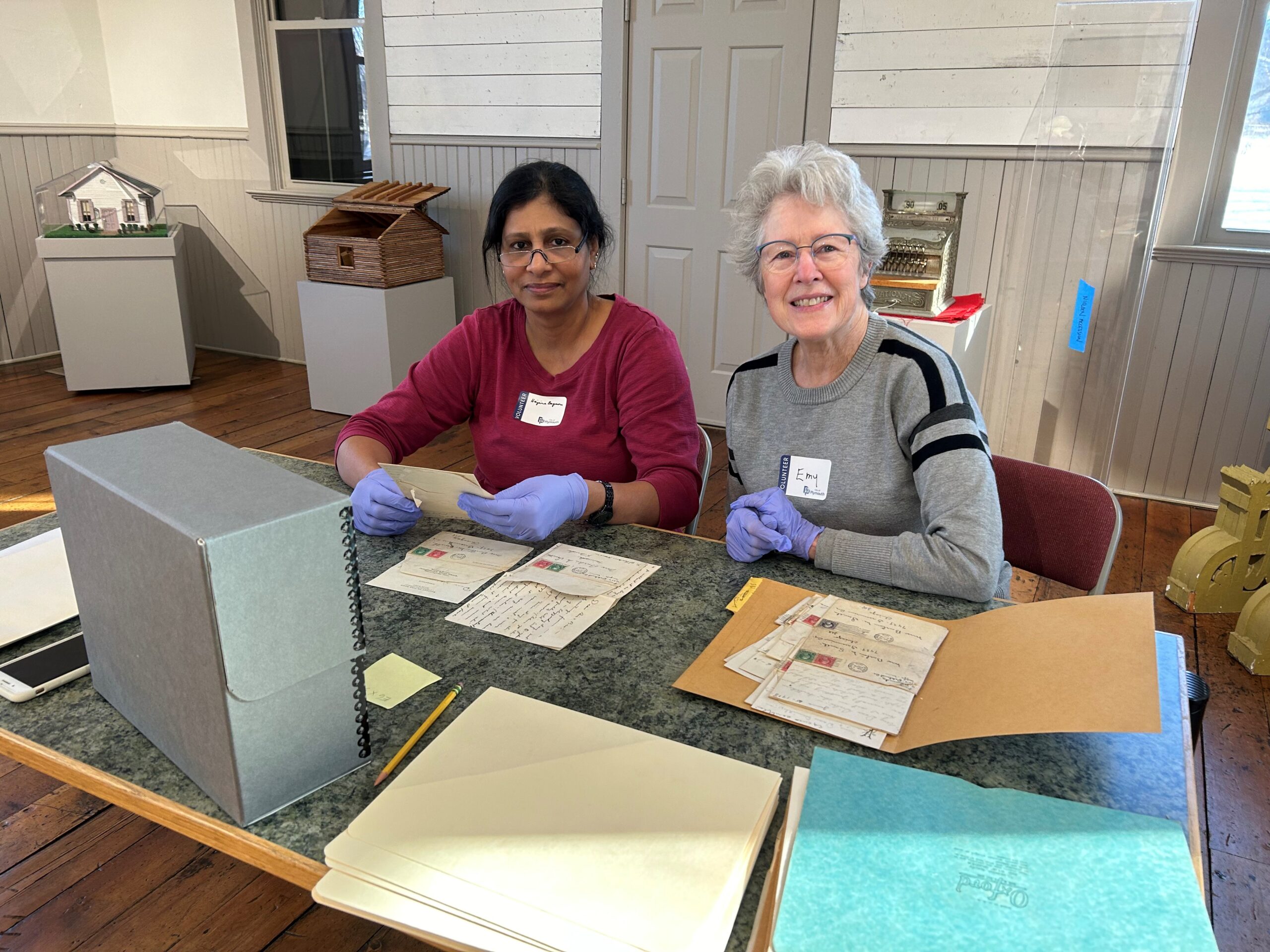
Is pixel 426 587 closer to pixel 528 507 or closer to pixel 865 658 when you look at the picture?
pixel 528 507

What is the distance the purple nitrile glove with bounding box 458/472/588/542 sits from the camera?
1283 mm

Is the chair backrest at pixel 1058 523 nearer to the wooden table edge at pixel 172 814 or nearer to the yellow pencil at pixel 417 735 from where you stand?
the yellow pencil at pixel 417 735

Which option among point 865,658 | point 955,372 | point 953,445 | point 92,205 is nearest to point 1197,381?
point 955,372

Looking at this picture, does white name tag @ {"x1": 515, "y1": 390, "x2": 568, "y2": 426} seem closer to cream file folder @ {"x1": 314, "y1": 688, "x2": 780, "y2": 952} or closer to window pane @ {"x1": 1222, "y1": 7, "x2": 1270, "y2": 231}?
cream file folder @ {"x1": 314, "y1": 688, "x2": 780, "y2": 952}

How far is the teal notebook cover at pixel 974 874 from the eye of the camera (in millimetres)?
591

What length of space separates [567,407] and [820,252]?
0.57 metres

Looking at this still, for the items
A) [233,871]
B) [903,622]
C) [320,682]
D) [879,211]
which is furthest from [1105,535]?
[233,871]

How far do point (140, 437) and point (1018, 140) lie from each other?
3272 mm

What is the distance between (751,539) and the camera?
4.10 feet

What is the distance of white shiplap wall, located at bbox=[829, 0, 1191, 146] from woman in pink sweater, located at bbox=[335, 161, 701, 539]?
2.14 metres

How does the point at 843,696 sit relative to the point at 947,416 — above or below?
below

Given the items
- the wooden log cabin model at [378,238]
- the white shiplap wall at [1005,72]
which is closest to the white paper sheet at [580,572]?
the white shiplap wall at [1005,72]

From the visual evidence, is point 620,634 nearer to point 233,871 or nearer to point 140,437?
point 140,437

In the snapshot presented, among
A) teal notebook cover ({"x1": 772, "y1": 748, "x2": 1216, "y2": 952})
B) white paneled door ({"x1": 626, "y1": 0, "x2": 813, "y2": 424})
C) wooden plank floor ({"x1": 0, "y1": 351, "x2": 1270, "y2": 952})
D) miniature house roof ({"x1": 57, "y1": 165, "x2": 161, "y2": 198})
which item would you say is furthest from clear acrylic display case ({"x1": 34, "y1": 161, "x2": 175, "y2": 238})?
teal notebook cover ({"x1": 772, "y1": 748, "x2": 1216, "y2": 952})
